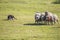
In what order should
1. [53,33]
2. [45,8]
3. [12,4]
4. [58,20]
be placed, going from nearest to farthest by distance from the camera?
[53,33] → [58,20] → [45,8] → [12,4]

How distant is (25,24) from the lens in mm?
11703

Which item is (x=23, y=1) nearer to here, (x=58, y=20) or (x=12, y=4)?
(x=12, y=4)

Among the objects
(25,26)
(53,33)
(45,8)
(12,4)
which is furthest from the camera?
(12,4)

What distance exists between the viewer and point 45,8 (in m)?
15.2

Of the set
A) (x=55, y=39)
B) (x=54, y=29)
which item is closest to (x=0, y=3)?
(x=54, y=29)

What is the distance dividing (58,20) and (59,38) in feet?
8.44

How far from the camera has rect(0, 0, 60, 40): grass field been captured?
33.0 ft

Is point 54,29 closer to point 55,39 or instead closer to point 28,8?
point 55,39

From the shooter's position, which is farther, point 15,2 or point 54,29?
point 15,2

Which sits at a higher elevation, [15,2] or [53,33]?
[15,2]

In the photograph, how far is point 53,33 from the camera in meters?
10.4

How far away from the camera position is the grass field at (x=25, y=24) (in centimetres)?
1006

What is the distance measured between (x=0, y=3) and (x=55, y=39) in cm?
793

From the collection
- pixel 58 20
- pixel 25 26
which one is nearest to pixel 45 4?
pixel 58 20
